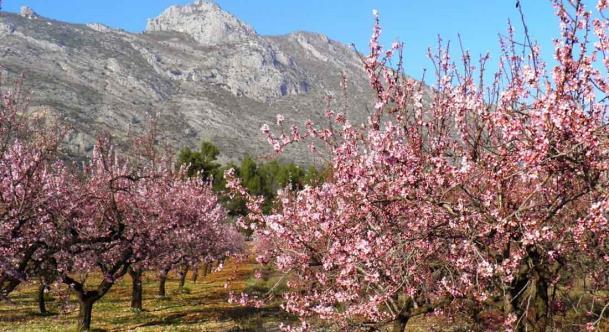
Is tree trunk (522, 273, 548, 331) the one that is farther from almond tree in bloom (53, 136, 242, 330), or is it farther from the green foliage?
the green foliage

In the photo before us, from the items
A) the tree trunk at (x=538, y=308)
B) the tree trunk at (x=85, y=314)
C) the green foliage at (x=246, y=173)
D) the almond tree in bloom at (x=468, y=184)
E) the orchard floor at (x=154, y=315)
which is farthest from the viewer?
the green foliage at (x=246, y=173)

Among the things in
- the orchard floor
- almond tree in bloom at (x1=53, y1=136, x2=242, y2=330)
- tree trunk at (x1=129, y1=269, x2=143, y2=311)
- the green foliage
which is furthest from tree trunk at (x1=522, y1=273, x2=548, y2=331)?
the green foliage

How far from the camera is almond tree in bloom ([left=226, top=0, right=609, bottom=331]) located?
22.1 feet

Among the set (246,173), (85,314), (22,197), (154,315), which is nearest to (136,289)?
(154,315)

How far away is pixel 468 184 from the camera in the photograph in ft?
31.1

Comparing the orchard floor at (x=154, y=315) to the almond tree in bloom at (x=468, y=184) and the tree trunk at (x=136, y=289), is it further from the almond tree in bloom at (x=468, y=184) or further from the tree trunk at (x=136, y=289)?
the almond tree in bloom at (x=468, y=184)

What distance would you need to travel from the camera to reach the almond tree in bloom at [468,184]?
6.74 m

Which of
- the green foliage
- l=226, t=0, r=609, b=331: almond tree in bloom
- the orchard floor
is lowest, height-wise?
the orchard floor

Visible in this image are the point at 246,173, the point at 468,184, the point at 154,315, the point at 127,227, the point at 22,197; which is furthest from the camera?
the point at 246,173

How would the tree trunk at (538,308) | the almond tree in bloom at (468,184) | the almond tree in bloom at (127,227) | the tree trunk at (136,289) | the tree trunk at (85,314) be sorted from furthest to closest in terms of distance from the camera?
the tree trunk at (136,289) → the tree trunk at (85,314) → the almond tree in bloom at (127,227) → the tree trunk at (538,308) → the almond tree in bloom at (468,184)

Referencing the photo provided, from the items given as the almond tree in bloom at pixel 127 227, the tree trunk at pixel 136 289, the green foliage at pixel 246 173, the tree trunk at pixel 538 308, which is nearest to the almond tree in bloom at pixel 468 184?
the tree trunk at pixel 538 308

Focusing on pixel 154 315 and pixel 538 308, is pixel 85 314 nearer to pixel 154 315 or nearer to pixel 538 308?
pixel 154 315

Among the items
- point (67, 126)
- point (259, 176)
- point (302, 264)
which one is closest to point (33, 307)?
point (67, 126)

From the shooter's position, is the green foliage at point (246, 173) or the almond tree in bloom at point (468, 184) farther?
the green foliage at point (246, 173)
